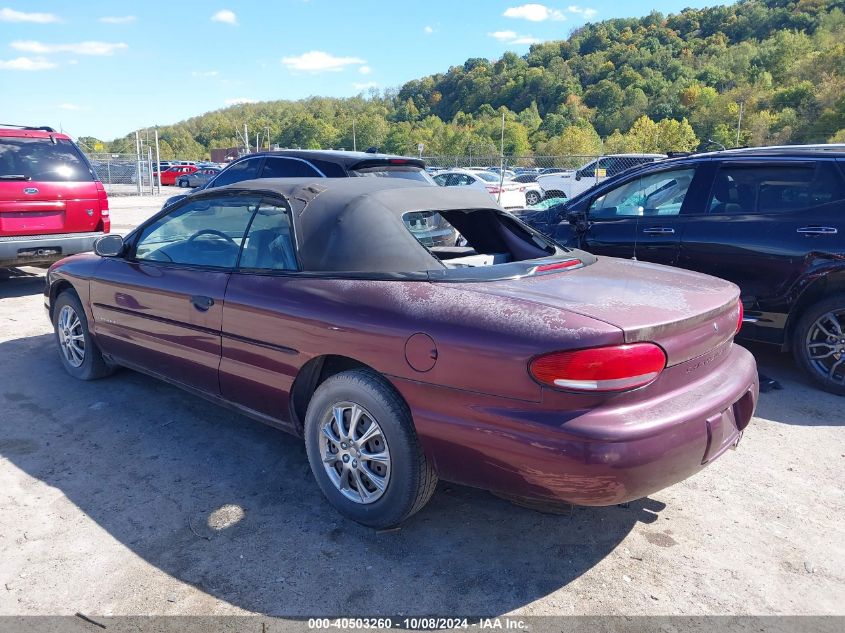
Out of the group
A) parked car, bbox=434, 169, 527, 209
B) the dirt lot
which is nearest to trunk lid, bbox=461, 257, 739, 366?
the dirt lot

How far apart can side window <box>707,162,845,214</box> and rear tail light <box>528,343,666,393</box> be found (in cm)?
347

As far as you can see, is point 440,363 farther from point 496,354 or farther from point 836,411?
point 836,411

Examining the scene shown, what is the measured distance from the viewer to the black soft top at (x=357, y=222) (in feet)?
9.73

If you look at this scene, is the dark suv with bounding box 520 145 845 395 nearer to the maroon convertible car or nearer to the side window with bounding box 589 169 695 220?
the side window with bounding box 589 169 695 220

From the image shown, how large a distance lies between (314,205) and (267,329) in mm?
677

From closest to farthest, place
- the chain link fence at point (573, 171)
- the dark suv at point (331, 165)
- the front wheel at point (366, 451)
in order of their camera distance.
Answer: the front wheel at point (366, 451)
the dark suv at point (331, 165)
the chain link fence at point (573, 171)

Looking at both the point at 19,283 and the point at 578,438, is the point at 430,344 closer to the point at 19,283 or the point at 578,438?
Answer: the point at 578,438

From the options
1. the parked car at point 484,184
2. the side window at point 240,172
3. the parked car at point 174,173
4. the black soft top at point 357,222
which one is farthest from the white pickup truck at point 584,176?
the parked car at point 174,173

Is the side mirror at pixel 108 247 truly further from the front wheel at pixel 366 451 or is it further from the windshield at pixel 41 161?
the windshield at pixel 41 161

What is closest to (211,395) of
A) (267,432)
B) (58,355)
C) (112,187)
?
(267,432)

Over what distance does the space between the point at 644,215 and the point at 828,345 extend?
1814mm

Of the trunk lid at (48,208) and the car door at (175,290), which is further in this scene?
the trunk lid at (48,208)

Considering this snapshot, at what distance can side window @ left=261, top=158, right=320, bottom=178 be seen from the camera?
6.84m

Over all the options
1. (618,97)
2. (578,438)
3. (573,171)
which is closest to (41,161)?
(578,438)
